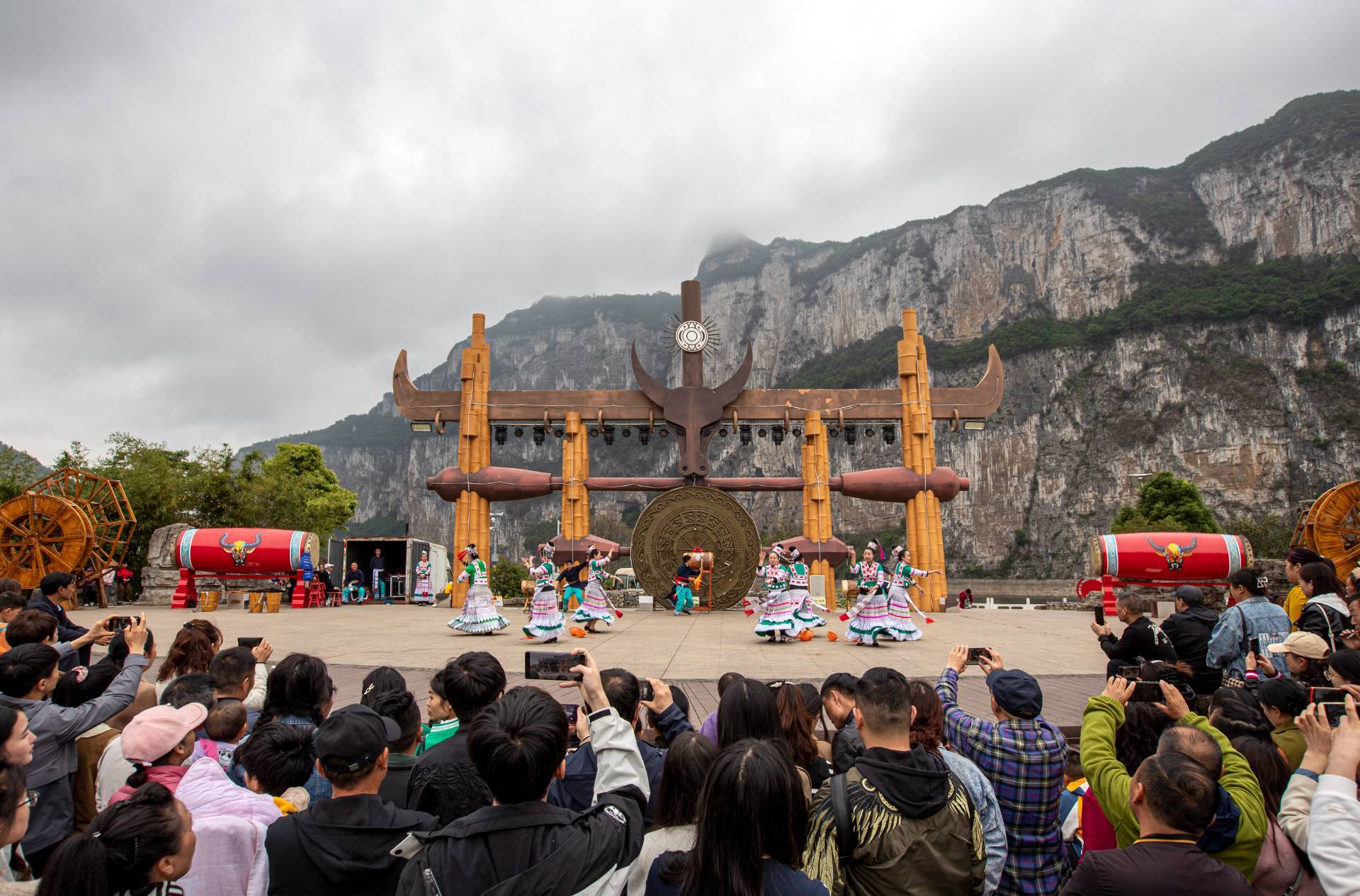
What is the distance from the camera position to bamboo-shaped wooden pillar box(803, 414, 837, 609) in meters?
21.5

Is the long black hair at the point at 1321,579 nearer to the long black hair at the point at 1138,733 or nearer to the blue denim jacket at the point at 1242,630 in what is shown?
→ the blue denim jacket at the point at 1242,630

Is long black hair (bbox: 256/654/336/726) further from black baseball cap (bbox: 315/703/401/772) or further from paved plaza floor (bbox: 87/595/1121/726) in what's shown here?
paved plaza floor (bbox: 87/595/1121/726)

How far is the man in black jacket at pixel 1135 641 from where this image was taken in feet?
17.6

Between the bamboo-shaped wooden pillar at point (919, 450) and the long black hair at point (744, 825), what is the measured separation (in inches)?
815

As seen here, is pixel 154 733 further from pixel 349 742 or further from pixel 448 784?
pixel 448 784

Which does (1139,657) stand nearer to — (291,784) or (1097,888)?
(1097,888)

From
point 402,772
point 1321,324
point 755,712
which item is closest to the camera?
point 755,712

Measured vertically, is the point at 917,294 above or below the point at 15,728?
above

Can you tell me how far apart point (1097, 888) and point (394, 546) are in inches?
Result: 1167

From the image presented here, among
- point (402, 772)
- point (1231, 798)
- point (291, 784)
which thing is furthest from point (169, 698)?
point (1231, 798)

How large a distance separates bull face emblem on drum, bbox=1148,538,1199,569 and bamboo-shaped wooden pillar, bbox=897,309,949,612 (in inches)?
220

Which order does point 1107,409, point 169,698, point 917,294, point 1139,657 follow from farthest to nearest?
point 917,294 → point 1107,409 → point 1139,657 → point 169,698

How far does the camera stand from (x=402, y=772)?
323 centimetres

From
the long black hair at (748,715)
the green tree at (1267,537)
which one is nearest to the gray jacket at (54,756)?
the long black hair at (748,715)
